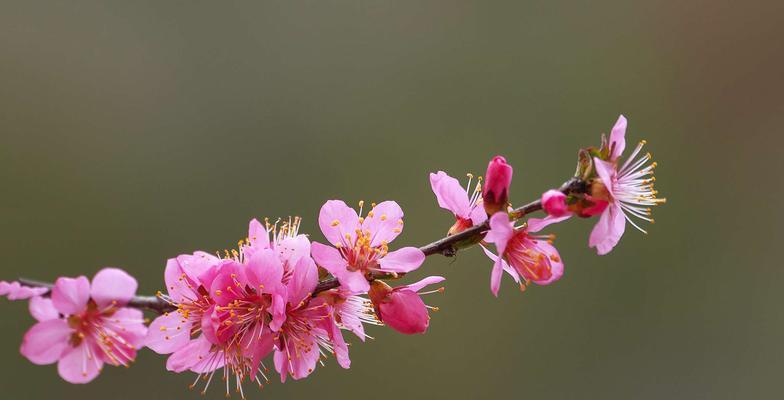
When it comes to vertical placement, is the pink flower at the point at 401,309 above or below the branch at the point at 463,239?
below

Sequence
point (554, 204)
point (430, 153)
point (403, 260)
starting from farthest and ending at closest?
1. point (430, 153)
2. point (403, 260)
3. point (554, 204)

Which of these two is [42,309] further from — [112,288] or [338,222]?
[338,222]

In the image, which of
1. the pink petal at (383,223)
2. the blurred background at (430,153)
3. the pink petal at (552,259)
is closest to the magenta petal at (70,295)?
the pink petal at (383,223)

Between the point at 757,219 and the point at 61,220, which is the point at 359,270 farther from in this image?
the point at 757,219

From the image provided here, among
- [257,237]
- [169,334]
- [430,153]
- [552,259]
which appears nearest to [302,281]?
[257,237]

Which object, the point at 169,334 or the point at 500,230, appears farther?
the point at 169,334

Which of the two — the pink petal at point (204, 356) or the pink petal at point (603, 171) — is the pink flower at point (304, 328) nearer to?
the pink petal at point (204, 356)
